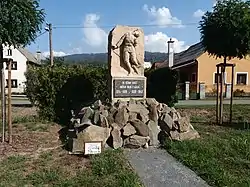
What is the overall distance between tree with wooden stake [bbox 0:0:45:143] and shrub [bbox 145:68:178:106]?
17.9ft

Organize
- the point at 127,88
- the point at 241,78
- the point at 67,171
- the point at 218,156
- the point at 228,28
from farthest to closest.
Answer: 1. the point at 241,78
2. the point at 228,28
3. the point at 127,88
4. the point at 218,156
5. the point at 67,171

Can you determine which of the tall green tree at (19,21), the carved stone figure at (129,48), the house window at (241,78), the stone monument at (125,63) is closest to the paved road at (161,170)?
the stone monument at (125,63)

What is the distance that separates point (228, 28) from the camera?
8320 millimetres

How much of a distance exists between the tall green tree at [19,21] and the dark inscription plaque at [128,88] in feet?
7.69

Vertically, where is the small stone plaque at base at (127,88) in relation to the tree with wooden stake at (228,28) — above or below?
below

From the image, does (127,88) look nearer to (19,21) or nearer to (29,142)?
(29,142)

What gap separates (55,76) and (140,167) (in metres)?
5.69

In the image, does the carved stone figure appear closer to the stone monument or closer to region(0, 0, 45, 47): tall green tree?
the stone monument

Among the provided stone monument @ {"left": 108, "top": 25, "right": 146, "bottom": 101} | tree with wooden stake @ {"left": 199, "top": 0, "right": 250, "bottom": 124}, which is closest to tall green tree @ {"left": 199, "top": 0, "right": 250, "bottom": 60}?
tree with wooden stake @ {"left": 199, "top": 0, "right": 250, "bottom": 124}

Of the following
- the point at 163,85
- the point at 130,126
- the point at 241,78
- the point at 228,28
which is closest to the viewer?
the point at 130,126

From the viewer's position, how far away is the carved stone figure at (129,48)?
7.85 metres

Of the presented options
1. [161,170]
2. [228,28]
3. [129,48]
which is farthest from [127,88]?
[161,170]

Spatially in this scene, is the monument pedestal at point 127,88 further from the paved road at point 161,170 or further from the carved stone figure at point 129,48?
the paved road at point 161,170

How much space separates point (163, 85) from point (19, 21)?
6.28 meters
